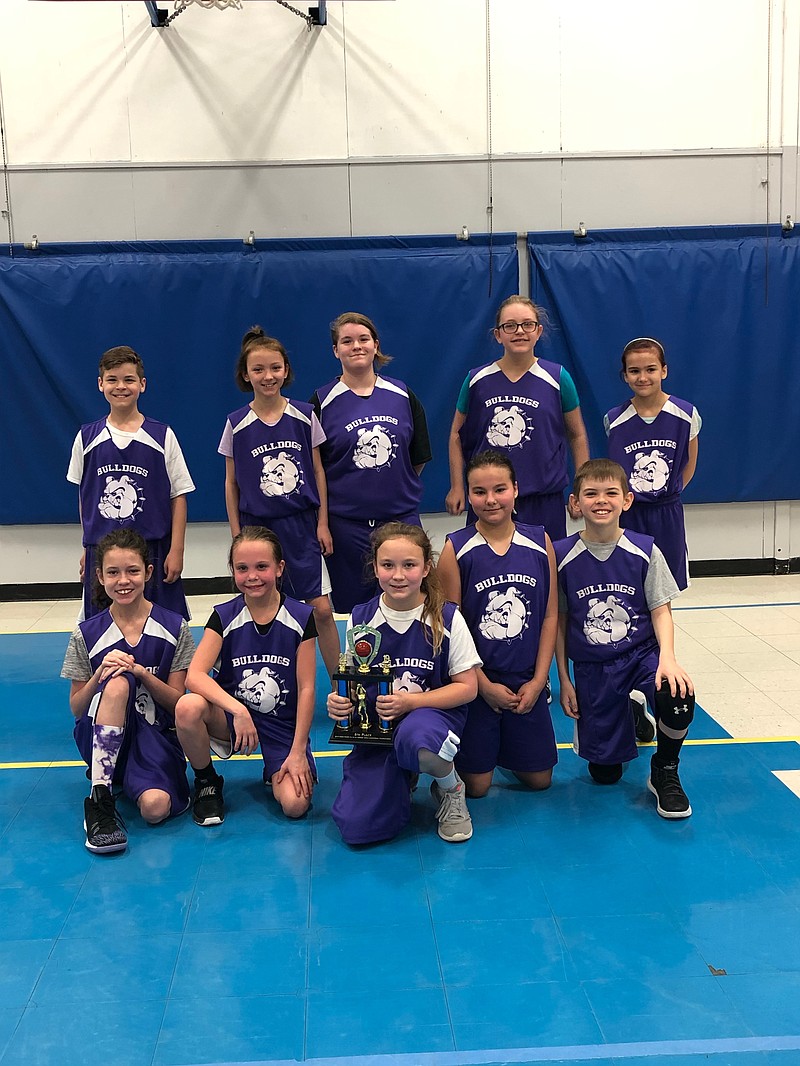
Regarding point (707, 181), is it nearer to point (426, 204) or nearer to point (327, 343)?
point (426, 204)

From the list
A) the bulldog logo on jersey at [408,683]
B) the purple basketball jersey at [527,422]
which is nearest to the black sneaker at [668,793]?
the bulldog logo on jersey at [408,683]

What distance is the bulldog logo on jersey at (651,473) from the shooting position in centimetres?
391

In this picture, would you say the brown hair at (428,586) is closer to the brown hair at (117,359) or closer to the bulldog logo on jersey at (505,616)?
the bulldog logo on jersey at (505,616)

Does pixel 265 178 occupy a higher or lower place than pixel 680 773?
higher

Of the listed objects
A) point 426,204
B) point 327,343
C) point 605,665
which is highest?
point 426,204

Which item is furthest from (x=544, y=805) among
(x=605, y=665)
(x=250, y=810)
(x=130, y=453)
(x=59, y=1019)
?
(x=130, y=453)

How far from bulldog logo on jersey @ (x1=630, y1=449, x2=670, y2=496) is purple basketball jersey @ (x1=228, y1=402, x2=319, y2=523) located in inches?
50.9

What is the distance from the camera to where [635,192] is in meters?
6.07

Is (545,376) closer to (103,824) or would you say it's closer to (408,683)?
(408,683)

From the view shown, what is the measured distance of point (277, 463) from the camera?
12.2 ft

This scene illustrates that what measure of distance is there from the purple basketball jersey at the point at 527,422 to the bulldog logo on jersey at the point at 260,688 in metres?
1.27

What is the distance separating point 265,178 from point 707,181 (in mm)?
2735

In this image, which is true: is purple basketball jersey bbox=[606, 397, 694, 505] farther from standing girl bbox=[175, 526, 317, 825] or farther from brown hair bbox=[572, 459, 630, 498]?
standing girl bbox=[175, 526, 317, 825]

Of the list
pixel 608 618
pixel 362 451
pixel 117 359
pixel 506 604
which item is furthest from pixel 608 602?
pixel 117 359
